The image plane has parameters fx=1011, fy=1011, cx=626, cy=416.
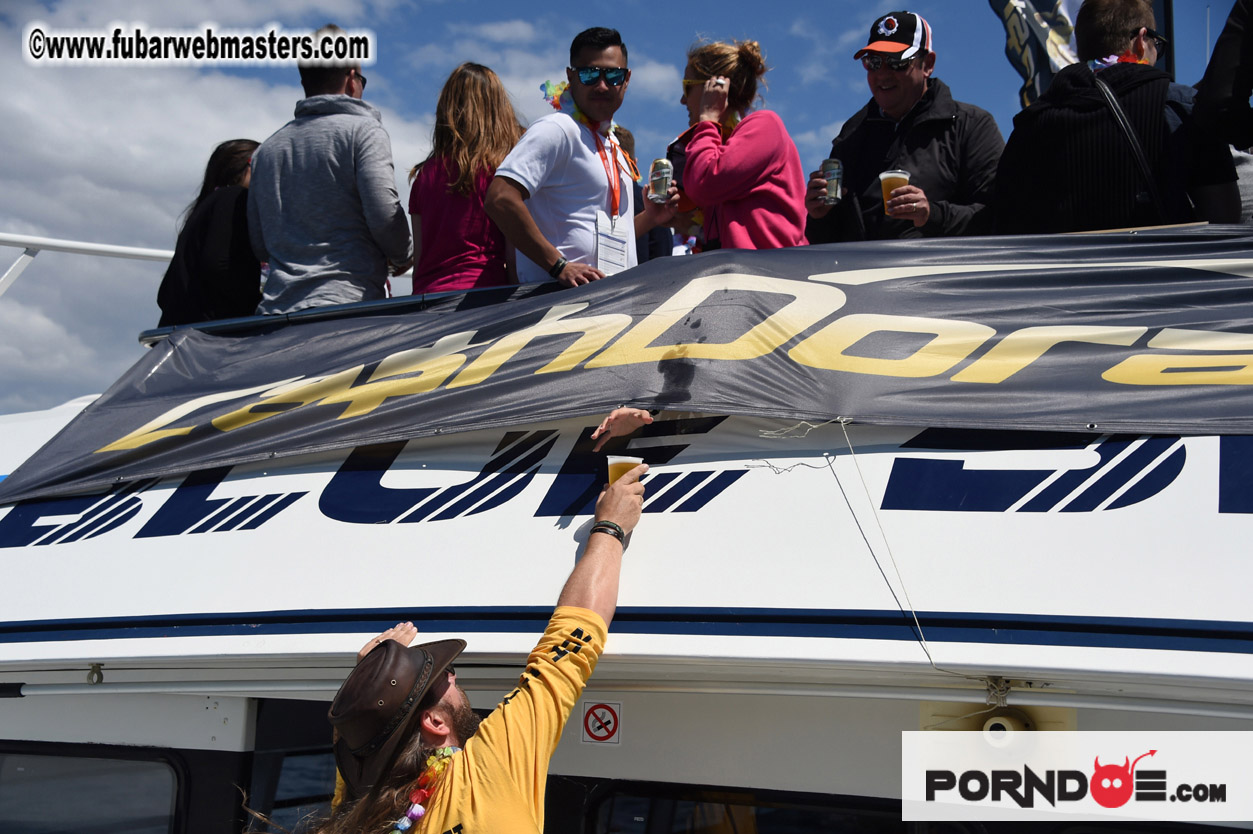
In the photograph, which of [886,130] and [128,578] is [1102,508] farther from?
[128,578]

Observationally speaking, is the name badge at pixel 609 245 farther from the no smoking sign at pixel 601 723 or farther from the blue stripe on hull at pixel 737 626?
the no smoking sign at pixel 601 723

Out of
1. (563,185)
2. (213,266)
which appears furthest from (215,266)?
(563,185)

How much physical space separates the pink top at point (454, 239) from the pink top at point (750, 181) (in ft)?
2.40

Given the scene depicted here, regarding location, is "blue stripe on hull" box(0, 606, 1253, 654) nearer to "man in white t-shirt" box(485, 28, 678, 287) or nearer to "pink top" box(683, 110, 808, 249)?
"man in white t-shirt" box(485, 28, 678, 287)

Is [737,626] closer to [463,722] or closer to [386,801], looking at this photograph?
[463,722]

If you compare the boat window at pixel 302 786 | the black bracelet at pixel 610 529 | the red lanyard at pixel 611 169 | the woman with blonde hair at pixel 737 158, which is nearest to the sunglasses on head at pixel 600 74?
the red lanyard at pixel 611 169

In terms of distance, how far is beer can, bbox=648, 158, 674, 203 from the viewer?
11.3ft

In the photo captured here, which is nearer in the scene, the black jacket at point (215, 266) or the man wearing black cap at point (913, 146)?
the man wearing black cap at point (913, 146)

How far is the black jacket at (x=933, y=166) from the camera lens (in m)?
3.39

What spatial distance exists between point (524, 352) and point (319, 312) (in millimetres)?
967

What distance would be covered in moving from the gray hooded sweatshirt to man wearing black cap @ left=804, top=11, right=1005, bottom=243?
4.98 ft

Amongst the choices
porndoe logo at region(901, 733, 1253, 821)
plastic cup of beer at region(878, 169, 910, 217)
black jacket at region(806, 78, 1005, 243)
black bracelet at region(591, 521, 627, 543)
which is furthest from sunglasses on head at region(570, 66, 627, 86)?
porndoe logo at region(901, 733, 1253, 821)

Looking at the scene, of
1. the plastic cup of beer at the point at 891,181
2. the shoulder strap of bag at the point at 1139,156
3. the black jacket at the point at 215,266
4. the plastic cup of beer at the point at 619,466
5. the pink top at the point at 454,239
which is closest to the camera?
the plastic cup of beer at the point at 619,466

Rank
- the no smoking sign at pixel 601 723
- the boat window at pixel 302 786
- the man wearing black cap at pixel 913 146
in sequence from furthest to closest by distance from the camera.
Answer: the man wearing black cap at pixel 913 146 → the boat window at pixel 302 786 → the no smoking sign at pixel 601 723
